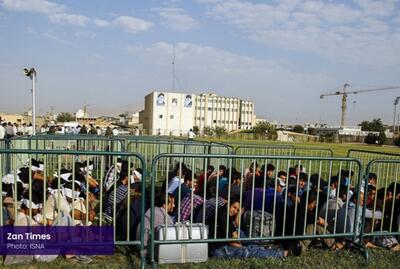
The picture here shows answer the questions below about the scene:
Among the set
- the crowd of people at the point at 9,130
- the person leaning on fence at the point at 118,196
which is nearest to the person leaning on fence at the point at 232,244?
the person leaning on fence at the point at 118,196

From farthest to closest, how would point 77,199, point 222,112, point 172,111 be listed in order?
point 222,112 → point 172,111 → point 77,199

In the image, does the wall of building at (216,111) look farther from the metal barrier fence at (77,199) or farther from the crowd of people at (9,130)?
the metal barrier fence at (77,199)

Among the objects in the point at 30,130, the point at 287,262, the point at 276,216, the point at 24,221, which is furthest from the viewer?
the point at 30,130

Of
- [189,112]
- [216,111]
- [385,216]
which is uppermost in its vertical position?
[216,111]

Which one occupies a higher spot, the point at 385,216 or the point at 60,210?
the point at 60,210

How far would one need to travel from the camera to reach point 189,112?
97250 mm

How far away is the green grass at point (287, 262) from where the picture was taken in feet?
14.4

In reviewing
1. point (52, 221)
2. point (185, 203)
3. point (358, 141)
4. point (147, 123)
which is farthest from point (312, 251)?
point (147, 123)

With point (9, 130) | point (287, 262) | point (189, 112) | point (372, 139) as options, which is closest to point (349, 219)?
point (287, 262)

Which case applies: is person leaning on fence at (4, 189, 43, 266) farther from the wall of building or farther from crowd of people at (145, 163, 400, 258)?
the wall of building

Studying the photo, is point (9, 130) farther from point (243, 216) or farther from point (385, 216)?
point (385, 216)

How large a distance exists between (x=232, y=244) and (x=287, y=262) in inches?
30.2

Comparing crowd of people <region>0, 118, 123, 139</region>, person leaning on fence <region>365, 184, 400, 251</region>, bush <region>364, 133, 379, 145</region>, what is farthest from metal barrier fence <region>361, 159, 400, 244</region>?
bush <region>364, 133, 379, 145</region>

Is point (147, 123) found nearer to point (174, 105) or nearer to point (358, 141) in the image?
point (174, 105)
